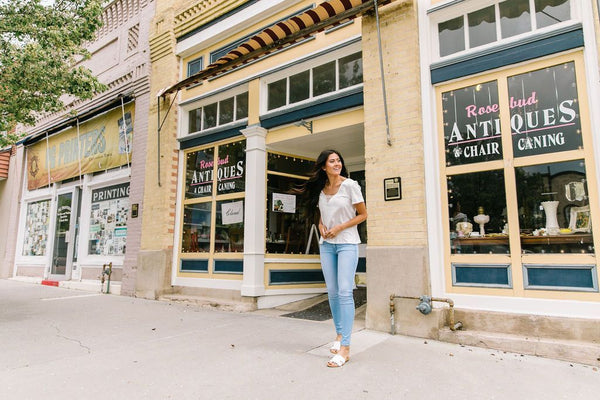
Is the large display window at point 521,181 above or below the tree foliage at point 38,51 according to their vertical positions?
below

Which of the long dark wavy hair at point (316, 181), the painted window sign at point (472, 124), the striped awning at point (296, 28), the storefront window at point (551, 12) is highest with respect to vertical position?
the striped awning at point (296, 28)

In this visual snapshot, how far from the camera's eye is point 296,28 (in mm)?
5668

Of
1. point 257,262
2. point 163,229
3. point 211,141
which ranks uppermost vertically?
point 211,141

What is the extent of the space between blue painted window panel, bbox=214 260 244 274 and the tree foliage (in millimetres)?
4017

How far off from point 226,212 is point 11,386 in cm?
450

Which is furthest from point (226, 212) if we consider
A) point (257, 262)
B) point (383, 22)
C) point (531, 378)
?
point (531, 378)

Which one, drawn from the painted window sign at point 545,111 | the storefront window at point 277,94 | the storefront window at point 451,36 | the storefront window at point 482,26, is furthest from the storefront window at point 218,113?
the painted window sign at point 545,111

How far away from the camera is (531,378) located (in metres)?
3.10

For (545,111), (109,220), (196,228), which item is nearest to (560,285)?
(545,111)

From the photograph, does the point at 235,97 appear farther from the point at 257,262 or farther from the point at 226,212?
the point at 257,262

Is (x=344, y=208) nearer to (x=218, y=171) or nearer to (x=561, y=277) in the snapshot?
(x=561, y=277)

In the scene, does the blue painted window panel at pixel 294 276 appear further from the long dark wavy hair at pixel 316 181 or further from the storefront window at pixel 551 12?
the storefront window at pixel 551 12

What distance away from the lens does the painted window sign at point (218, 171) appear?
712cm

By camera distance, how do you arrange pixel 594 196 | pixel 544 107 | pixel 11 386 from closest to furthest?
pixel 11 386 → pixel 594 196 → pixel 544 107
